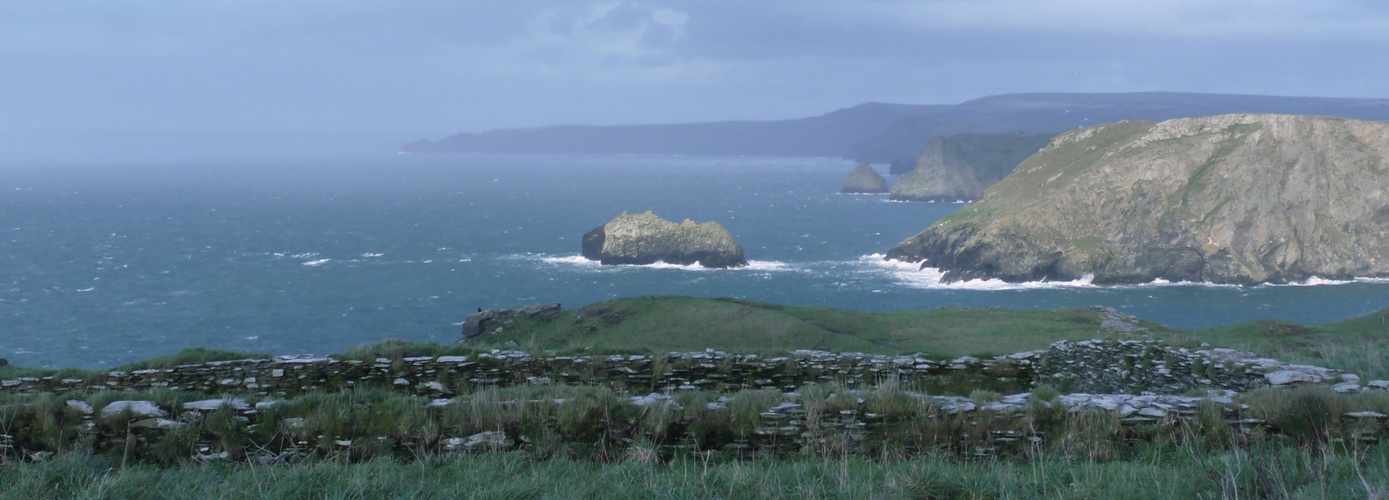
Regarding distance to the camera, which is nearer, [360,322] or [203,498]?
[203,498]

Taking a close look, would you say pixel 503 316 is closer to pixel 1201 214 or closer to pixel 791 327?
pixel 791 327

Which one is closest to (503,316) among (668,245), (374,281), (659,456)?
(659,456)

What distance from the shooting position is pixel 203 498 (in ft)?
20.4

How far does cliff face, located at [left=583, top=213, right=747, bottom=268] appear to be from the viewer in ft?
290

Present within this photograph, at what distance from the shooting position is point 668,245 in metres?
89.5

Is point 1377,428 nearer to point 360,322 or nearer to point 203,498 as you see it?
point 203,498

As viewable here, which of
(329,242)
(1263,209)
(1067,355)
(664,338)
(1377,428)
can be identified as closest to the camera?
(1377,428)

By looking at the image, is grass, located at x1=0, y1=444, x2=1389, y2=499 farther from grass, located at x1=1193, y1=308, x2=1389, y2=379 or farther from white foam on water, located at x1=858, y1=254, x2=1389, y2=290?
white foam on water, located at x1=858, y1=254, x2=1389, y2=290

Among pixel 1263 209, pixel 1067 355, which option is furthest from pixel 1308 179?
pixel 1067 355

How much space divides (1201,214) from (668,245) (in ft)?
195

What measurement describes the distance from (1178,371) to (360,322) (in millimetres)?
57928

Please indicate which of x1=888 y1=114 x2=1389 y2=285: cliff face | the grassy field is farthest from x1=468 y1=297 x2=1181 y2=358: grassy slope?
x1=888 y1=114 x2=1389 y2=285: cliff face

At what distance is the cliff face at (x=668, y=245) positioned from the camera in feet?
290

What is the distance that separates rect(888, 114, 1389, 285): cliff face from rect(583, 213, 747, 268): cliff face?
23.9 meters
